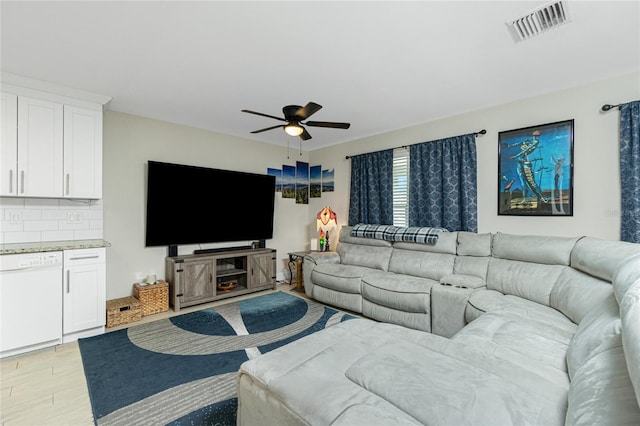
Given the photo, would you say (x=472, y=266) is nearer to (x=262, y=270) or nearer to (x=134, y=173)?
(x=262, y=270)

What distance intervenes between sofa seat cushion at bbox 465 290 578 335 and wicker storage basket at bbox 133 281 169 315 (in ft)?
11.5

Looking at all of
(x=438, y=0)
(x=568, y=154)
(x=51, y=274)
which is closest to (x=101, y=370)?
(x=51, y=274)

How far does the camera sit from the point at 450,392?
3.49 feet

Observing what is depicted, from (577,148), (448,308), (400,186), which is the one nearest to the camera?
(448,308)

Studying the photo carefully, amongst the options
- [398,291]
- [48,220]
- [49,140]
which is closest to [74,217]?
[48,220]

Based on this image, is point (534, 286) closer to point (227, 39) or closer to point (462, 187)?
point (462, 187)

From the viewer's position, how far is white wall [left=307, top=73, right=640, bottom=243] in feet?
8.88

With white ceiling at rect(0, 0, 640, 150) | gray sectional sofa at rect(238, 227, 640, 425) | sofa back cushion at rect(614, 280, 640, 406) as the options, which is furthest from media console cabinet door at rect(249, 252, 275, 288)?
sofa back cushion at rect(614, 280, 640, 406)

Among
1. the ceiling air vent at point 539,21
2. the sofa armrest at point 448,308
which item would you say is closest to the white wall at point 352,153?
the sofa armrest at point 448,308

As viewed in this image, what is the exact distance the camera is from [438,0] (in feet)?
5.77

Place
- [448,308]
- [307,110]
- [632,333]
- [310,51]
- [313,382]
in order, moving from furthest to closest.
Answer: [448,308] < [307,110] < [310,51] < [313,382] < [632,333]

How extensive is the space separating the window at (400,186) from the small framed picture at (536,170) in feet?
4.05

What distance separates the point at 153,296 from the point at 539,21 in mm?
4583

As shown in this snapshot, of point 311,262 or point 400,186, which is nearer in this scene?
point 311,262
